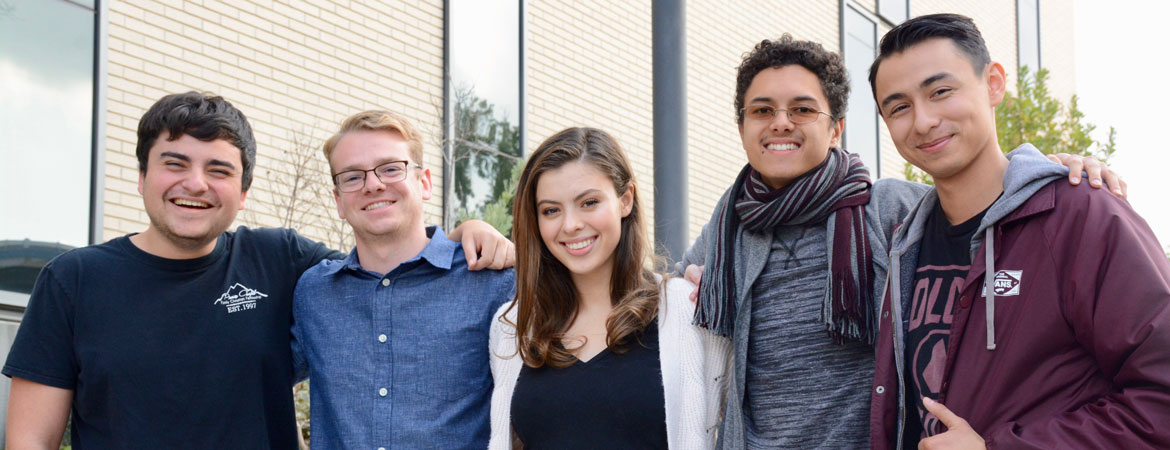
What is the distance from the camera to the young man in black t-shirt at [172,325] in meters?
3.51

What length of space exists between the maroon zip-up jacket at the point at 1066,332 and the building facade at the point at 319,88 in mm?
2151

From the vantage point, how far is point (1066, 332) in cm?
243

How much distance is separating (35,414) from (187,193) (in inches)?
34.4

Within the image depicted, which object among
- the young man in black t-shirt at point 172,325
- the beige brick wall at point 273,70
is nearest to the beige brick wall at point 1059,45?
the beige brick wall at point 273,70

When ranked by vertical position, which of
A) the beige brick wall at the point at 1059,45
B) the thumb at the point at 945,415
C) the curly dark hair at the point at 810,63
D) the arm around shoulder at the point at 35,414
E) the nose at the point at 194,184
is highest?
the beige brick wall at the point at 1059,45

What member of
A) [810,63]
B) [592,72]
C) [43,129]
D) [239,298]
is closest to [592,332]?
[810,63]

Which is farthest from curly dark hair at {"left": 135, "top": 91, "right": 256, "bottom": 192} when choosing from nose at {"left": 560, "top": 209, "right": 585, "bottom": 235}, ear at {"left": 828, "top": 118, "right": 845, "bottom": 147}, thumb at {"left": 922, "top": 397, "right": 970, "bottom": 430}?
thumb at {"left": 922, "top": 397, "right": 970, "bottom": 430}

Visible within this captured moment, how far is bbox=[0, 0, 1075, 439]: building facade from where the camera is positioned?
6.25 m

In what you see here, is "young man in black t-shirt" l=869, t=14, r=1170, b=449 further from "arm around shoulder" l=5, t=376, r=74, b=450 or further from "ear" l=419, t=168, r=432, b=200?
"arm around shoulder" l=5, t=376, r=74, b=450

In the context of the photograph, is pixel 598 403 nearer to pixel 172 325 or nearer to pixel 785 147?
pixel 785 147

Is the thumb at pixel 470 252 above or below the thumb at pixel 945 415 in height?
above

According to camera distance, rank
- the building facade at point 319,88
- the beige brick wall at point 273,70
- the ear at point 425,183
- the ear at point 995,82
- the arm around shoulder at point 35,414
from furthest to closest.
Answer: the beige brick wall at point 273,70 → the building facade at point 319,88 → the ear at point 425,183 → the arm around shoulder at point 35,414 → the ear at point 995,82

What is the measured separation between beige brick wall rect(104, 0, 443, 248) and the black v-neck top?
4.06 metres

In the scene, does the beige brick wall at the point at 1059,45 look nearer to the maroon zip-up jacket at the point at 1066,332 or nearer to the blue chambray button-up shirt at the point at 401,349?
the blue chambray button-up shirt at the point at 401,349
